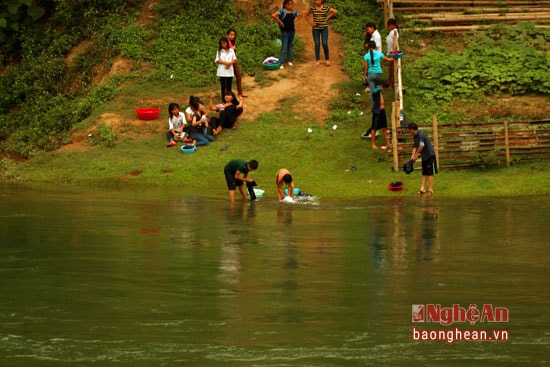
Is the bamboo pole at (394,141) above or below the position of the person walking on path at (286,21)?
below

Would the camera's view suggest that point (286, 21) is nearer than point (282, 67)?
Yes

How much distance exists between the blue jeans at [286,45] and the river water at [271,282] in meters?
8.40

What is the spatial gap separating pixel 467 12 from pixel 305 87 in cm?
533

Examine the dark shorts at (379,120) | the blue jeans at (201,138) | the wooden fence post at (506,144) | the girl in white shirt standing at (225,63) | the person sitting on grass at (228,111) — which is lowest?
the wooden fence post at (506,144)

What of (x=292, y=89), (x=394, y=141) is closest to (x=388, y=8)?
(x=292, y=89)

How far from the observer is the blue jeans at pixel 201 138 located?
1080 inches

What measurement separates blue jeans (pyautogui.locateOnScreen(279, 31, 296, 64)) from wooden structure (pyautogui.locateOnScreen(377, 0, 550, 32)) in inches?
103

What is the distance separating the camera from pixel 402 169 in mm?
25266

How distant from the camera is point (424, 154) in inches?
915

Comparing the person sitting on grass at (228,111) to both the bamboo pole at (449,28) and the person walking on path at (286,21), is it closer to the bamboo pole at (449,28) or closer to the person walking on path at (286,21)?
the person walking on path at (286,21)

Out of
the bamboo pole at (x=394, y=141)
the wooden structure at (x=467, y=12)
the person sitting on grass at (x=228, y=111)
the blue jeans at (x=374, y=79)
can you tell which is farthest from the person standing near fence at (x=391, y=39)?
the person sitting on grass at (x=228, y=111)

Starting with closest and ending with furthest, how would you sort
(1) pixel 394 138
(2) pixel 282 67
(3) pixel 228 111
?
(1) pixel 394 138 → (3) pixel 228 111 → (2) pixel 282 67

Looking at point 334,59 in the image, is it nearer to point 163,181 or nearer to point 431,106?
point 431,106

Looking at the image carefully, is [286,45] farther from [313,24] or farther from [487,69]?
[487,69]
